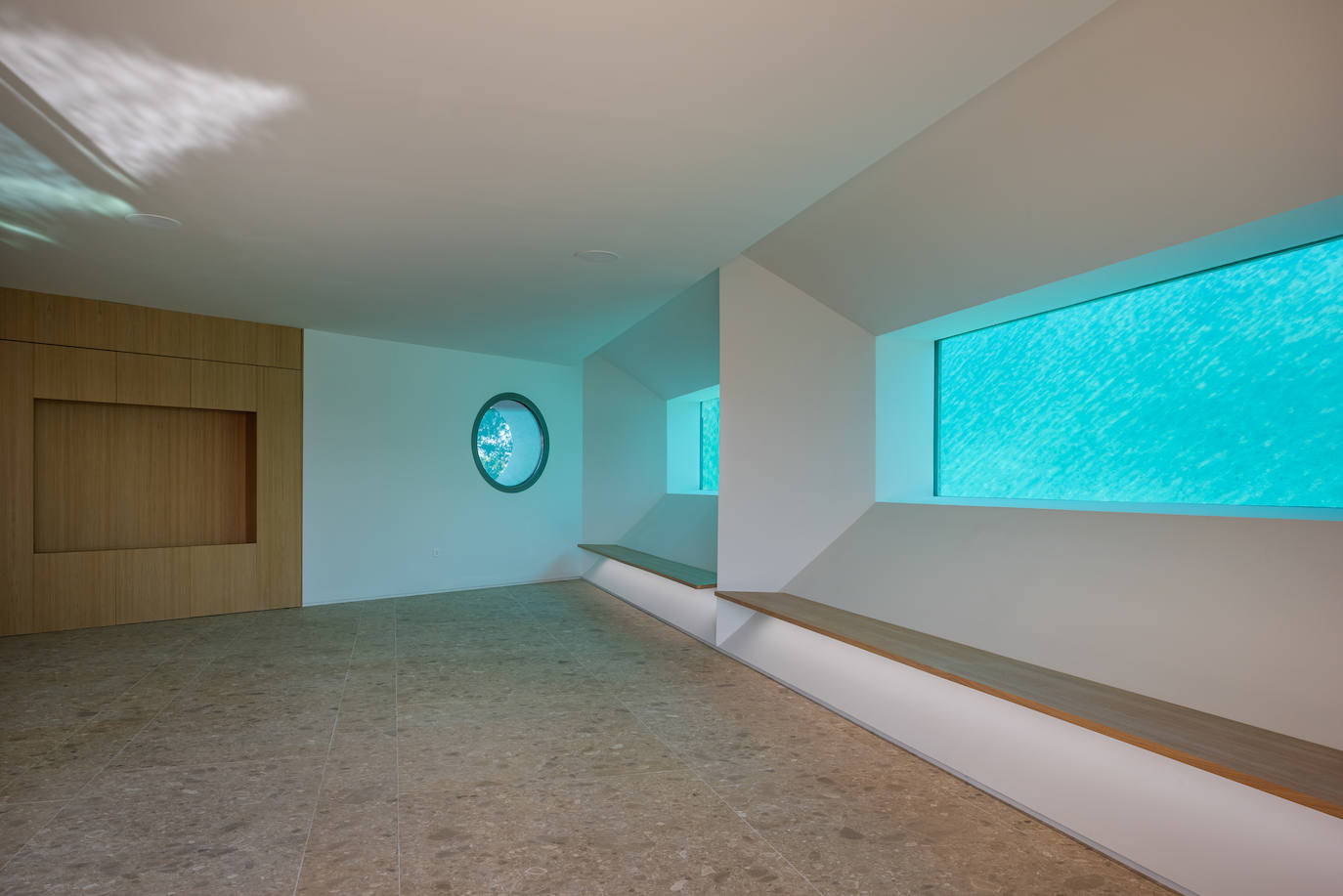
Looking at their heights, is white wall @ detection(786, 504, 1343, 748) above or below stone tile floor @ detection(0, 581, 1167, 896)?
above

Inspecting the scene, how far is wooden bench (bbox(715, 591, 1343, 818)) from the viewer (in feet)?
6.07

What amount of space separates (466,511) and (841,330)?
4784 millimetres

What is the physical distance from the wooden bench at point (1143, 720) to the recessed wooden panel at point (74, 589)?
5871 millimetres

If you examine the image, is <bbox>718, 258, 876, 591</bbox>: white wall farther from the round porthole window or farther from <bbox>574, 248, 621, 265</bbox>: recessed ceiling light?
the round porthole window

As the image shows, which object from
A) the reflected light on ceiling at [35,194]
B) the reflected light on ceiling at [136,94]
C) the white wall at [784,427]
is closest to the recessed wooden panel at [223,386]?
the reflected light on ceiling at [35,194]

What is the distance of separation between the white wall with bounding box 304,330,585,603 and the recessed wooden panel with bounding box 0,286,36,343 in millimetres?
1970

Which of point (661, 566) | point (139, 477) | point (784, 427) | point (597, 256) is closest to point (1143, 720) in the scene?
point (784, 427)

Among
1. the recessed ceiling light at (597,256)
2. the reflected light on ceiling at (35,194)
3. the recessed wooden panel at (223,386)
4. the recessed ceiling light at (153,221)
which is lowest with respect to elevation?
the recessed wooden panel at (223,386)

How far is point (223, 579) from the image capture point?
6.43m

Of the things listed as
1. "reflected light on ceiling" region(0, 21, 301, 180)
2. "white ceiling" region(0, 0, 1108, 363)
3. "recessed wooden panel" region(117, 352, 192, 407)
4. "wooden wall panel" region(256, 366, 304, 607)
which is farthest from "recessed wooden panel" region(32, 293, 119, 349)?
"reflected light on ceiling" region(0, 21, 301, 180)

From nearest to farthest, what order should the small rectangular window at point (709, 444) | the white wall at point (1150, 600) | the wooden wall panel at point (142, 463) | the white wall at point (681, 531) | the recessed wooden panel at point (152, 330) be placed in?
the white wall at point (1150, 600) → the wooden wall panel at point (142, 463) → the recessed wooden panel at point (152, 330) → the white wall at point (681, 531) → the small rectangular window at point (709, 444)

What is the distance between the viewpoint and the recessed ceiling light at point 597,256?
15.0 feet

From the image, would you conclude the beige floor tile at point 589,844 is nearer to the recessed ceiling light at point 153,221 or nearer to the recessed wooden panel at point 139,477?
the recessed ceiling light at point 153,221

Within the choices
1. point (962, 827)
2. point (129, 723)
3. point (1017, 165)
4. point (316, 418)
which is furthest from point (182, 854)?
point (316, 418)
